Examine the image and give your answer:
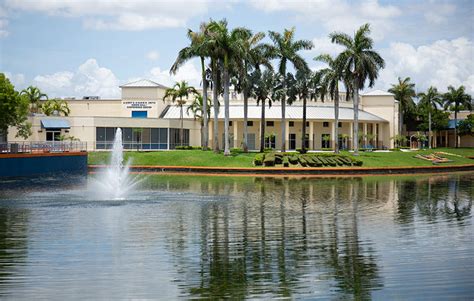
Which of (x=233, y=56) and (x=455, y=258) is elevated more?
(x=233, y=56)

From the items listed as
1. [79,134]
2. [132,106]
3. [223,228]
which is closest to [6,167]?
[223,228]

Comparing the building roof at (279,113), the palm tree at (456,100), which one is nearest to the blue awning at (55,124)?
the building roof at (279,113)

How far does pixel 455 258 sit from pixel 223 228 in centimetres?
694

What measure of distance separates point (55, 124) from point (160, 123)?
483 inches

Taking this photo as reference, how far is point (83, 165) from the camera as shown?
2020 inches

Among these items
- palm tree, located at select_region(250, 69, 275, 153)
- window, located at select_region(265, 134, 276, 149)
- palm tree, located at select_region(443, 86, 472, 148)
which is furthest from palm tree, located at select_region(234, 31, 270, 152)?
palm tree, located at select_region(443, 86, 472, 148)

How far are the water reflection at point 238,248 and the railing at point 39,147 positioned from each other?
50.5 ft

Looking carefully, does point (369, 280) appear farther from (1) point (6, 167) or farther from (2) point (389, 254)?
(1) point (6, 167)

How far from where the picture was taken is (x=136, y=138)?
73.0 m

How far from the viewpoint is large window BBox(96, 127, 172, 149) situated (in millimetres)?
71438

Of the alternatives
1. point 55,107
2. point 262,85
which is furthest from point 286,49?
point 55,107

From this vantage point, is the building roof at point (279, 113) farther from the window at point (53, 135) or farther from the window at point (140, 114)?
the window at point (53, 135)

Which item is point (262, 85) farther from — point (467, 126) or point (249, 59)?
point (467, 126)

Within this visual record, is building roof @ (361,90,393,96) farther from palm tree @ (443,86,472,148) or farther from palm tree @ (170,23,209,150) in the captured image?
→ palm tree @ (170,23,209,150)
